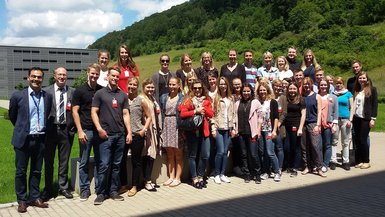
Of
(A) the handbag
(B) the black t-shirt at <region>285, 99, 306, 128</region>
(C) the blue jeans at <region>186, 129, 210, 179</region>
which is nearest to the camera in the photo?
(A) the handbag

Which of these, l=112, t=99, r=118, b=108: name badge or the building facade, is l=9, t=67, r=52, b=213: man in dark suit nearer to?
l=112, t=99, r=118, b=108: name badge

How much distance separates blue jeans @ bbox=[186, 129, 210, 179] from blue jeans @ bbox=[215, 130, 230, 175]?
0.25 metres

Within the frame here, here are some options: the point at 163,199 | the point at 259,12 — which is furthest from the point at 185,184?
the point at 259,12

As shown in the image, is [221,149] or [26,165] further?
[221,149]

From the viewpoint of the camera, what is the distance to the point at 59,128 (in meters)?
6.38

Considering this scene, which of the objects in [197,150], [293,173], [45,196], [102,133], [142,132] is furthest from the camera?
[293,173]

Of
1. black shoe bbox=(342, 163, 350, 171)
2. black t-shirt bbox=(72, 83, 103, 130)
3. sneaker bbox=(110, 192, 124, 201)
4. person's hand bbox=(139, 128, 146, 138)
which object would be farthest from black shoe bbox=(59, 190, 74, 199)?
black shoe bbox=(342, 163, 350, 171)

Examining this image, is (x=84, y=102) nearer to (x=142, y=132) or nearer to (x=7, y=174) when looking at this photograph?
(x=142, y=132)

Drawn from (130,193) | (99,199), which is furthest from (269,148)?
(99,199)

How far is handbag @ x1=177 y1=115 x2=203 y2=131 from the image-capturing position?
6.87 meters

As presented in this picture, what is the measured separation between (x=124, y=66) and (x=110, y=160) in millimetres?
1806

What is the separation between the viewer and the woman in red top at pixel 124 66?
7203 mm

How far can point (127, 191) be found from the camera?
6891mm

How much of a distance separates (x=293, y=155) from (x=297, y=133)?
55cm
